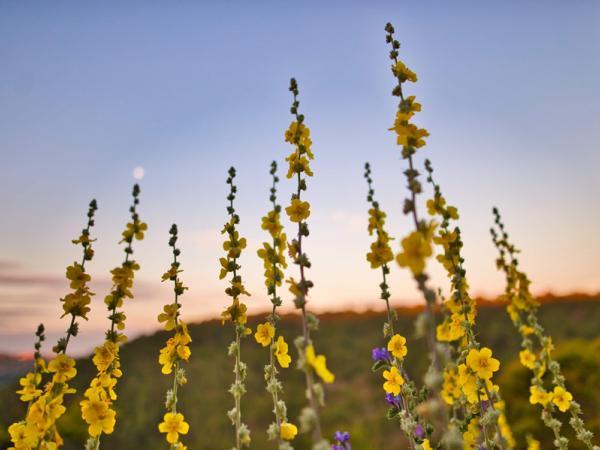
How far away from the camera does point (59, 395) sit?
3615 mm

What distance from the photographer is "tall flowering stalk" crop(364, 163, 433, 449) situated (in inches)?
144

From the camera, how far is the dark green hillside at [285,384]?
1321 cm

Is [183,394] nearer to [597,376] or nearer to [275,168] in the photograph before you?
[597,376]

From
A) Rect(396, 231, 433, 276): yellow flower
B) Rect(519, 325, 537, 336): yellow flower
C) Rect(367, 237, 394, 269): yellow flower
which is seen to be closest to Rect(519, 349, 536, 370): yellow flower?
Rect(519, 325, 537, 336): yellow flower

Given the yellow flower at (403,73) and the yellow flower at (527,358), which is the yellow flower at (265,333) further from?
the yellow flower at (527,358)

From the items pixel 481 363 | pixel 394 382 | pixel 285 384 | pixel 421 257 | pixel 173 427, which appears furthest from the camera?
pixel 285 384

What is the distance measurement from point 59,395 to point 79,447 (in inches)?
349

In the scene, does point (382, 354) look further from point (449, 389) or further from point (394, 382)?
point (449, 389)

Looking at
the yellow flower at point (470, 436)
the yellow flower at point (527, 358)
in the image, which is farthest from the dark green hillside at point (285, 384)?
the yellow flower at point (470, 436)

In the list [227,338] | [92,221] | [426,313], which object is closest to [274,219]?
[426,313]

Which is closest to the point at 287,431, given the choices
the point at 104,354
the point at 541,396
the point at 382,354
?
the point at 382,354

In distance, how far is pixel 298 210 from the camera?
135 inches

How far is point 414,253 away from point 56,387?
10.3 feet

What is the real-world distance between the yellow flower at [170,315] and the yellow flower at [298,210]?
157 cm
